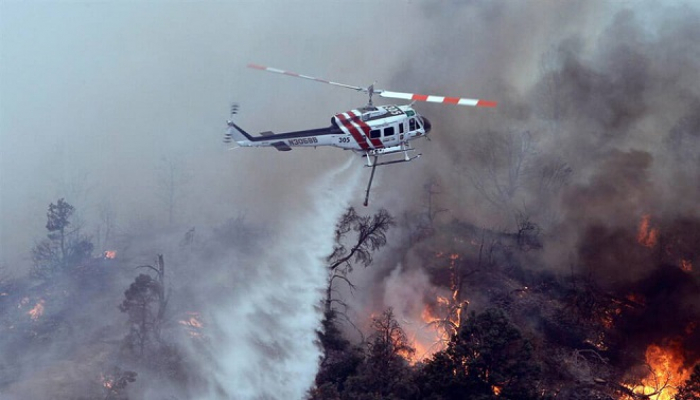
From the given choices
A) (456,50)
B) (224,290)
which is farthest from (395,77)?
(224,290)

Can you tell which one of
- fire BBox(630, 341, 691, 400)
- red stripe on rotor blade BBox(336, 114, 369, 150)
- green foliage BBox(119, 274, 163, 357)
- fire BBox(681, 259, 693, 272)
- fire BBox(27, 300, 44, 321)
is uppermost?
red stripe on rotor blade BBox(336, 114, 369, 150)

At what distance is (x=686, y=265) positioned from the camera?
4188 cm

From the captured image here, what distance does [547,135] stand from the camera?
2088 inches

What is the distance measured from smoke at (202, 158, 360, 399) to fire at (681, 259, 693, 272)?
79.5 ft

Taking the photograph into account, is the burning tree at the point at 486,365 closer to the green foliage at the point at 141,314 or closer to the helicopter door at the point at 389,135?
the helicopter door at the point at 389,135

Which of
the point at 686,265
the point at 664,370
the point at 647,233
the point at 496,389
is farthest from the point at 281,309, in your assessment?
the point at 686,265

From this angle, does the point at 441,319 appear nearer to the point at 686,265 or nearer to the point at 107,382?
the point at 686,265

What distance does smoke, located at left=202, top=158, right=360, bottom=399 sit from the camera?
36938mm

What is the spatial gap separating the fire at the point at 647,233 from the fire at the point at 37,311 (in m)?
43.9

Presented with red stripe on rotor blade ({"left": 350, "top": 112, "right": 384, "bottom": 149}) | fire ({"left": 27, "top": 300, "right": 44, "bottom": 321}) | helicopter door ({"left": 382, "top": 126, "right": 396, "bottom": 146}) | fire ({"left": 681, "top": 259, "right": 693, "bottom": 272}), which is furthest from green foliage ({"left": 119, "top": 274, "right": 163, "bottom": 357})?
fire ({"left": 681, "top": 259, "right": 693, "bottom": 272})

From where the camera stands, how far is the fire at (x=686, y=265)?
137ft

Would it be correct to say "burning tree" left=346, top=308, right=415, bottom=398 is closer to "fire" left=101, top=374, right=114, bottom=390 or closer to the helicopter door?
the helicopter door

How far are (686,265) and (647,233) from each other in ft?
11.7

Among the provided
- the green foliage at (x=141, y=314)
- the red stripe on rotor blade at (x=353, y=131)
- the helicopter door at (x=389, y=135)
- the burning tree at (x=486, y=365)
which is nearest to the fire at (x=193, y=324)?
the green foliage at (x=141, y=314)
